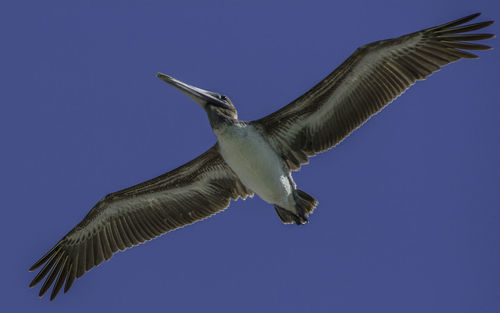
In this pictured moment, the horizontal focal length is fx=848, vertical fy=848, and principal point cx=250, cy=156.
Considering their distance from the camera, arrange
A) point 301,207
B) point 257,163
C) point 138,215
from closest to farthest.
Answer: point 257,163 < point 301,207 < point 138,215

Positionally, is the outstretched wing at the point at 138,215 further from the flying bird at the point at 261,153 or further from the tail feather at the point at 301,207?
the tail feather at the point at 301,207

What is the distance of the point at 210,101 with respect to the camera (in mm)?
16156

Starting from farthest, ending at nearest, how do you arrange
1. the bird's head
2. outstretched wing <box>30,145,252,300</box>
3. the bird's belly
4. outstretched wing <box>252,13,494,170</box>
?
1. outstretched wing <box>30,145,252,300</box>
2. the bird's head
3. the bird's belly
4. outstretched wing <box>252,13,494,170</box>

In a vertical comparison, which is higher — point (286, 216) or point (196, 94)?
point (196, 94)

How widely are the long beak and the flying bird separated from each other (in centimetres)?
2

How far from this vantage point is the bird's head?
1599 cm

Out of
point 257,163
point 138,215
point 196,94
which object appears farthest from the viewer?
point 138,215

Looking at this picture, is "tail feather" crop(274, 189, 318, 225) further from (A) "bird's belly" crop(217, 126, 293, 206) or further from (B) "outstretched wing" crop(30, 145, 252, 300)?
(B) "outstretched wing" crop(30, 145, 252, 300)

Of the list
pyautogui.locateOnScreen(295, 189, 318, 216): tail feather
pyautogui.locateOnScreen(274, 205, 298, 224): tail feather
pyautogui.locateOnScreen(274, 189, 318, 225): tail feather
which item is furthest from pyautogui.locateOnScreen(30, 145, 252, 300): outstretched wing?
pyautogui.locateOnScreen(295, 189, 318, 216): tail feather

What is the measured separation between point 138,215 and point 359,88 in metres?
5.27

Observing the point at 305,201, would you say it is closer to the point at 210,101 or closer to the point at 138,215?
the point at 210,101

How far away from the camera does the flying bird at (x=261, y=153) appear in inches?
622

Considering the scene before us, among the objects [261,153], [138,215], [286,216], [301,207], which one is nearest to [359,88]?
Result: [261,153]

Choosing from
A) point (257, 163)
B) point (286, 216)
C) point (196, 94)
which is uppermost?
point (196, 94)
